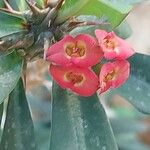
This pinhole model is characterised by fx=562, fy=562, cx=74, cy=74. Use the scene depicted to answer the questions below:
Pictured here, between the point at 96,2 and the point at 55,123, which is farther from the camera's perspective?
the point at 55,123

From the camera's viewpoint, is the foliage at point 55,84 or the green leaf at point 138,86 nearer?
the foliage at point 55,84

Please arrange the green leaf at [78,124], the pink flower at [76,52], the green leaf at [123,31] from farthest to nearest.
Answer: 1. the green leaf at [123,31]
2. the green leaf at [78,124]
3. the pink flower at [76,52]

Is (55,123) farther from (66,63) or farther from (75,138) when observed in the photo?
(66,63)

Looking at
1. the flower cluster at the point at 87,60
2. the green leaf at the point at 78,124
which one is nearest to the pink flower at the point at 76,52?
the flower cluster at the point at 87,60

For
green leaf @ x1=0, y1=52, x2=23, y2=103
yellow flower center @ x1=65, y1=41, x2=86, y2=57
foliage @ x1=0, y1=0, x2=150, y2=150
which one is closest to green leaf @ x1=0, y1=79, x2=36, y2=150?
foliage @ x1=0, y1=0, x2=150, y2=150

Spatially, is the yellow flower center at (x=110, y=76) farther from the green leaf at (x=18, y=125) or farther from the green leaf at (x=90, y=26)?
the green leaf at (x=18, y=125)

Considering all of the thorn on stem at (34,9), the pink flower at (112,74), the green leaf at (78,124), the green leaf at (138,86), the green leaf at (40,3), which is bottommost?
the green leaf at (138,86)

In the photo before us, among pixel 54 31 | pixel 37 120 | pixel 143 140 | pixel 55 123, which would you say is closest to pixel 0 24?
pixel 54 31

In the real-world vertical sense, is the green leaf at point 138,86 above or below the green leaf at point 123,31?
below
